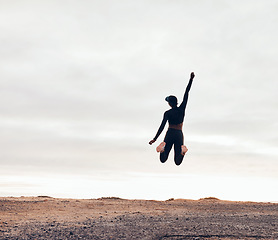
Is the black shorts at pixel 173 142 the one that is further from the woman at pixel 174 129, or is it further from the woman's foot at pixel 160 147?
the woman's foot at pixel 160 147

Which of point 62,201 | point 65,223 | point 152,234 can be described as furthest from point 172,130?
point 62,201

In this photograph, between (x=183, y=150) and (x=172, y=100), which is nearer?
(x=183, y=150)

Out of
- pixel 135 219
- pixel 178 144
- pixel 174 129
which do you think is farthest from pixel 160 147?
pixel 135 219

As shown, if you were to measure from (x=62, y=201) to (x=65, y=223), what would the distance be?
6.91 meters

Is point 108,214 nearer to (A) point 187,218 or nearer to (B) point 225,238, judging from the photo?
(A) point 187,218

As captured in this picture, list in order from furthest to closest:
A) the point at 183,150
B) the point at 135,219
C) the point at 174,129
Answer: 1. the point at 135,219
2. the point at 174,129
3. the point at 183,150

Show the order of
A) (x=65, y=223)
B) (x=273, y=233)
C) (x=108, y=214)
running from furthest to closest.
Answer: (x=108, y=214) < (x=65, y=223) < (x=273, y=233)

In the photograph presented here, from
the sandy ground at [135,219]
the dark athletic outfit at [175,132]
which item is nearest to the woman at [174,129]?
the dark athletic outfit at [175,132]

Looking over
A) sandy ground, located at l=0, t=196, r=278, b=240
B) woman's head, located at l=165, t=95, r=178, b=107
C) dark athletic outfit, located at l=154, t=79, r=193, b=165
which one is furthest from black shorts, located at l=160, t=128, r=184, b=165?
sandy ground, located at l=0, t=196, r=278, b=240

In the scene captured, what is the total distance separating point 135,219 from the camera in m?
18.2

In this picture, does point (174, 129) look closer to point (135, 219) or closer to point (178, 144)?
point (178, 144)

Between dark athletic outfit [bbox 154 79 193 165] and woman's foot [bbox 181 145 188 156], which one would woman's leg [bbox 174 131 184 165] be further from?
woman's foot [bbox 181 145 188 156]

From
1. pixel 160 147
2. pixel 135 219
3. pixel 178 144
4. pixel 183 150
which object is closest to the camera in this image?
pixel 183 150

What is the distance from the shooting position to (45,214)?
2031 cm
